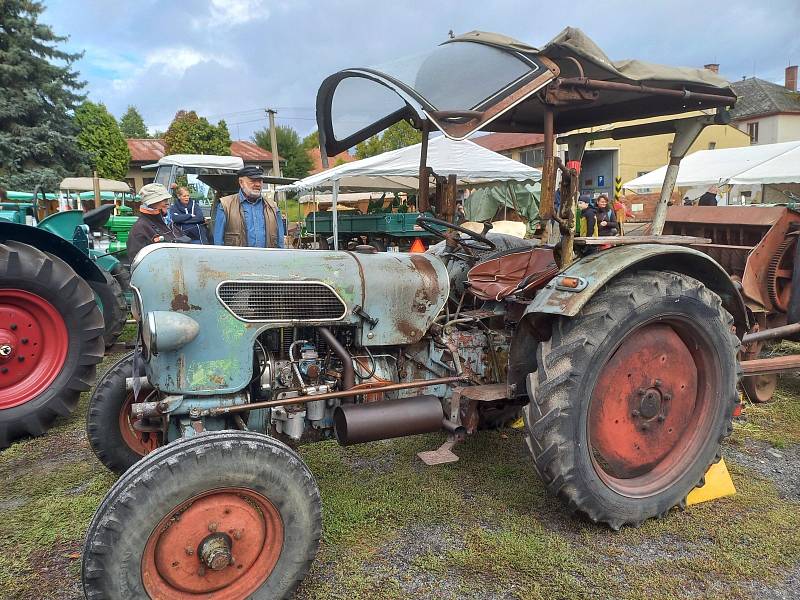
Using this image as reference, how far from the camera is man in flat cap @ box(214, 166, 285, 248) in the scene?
5.26 metres

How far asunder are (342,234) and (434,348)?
37.4 feet

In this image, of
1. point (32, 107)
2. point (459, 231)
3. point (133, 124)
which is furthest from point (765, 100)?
point (133, 124)

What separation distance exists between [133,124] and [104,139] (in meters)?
44.7

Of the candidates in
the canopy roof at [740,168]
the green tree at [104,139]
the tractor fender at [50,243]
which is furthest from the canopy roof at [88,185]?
the canopy roof at [740,168]

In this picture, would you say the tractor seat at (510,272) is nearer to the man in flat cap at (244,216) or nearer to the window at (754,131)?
the man in flat cap at (244,216)

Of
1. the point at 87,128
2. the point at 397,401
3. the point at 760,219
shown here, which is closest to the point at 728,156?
the point at 760,219

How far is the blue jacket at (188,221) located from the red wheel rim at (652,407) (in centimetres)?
504

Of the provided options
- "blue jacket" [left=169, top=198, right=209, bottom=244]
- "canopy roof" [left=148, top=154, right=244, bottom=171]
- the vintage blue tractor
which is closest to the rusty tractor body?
the vintage blue tractor

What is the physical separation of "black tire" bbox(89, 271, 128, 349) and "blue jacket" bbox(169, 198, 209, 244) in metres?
1.02

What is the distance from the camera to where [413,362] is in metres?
3.05

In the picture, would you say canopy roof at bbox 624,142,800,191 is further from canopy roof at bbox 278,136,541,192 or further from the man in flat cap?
the man in flat cap

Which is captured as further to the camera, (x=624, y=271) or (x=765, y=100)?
(x=765, y=100)

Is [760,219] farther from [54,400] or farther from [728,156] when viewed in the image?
[728,156]

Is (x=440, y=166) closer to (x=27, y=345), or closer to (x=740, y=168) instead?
(x=27, y=345)
